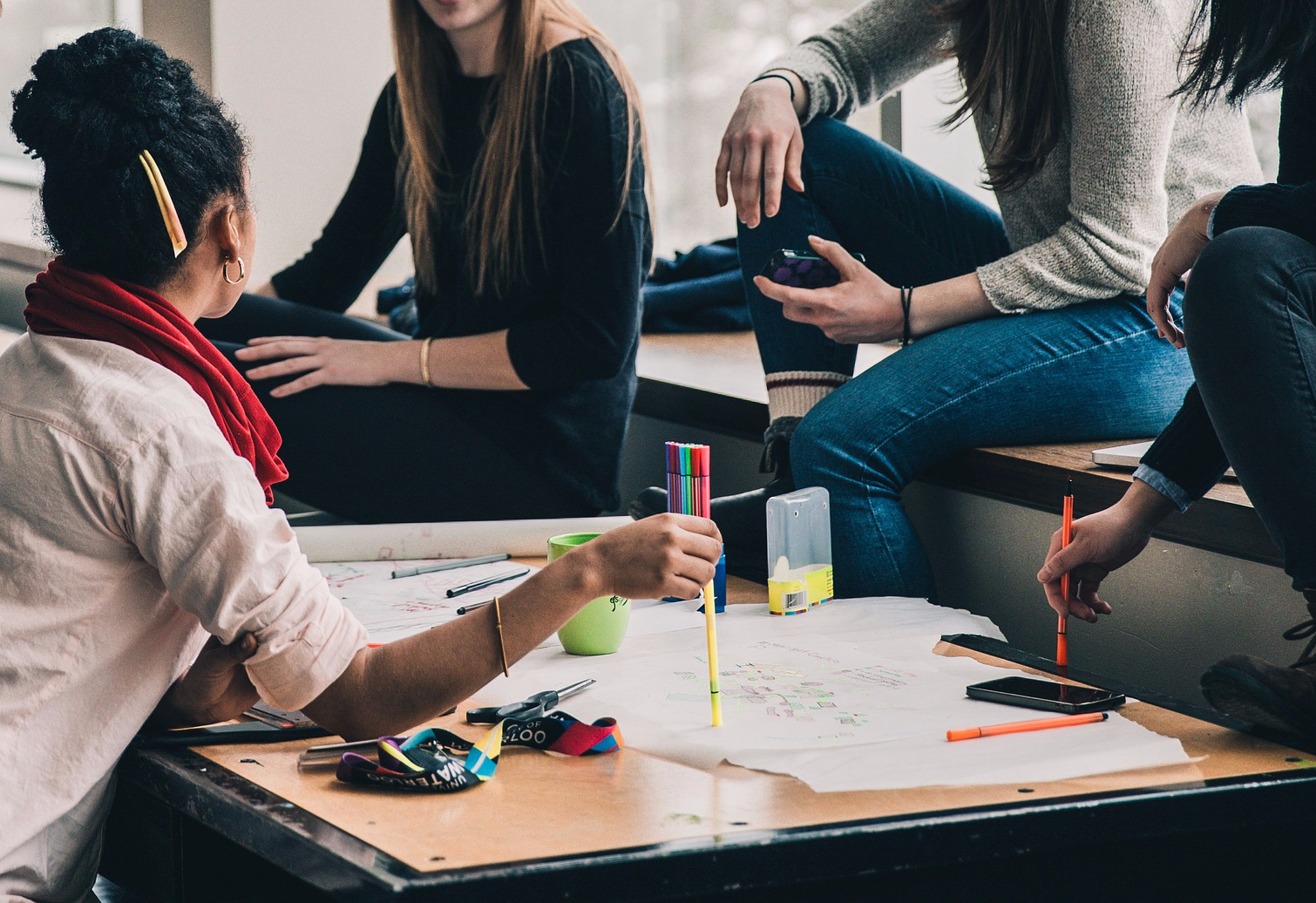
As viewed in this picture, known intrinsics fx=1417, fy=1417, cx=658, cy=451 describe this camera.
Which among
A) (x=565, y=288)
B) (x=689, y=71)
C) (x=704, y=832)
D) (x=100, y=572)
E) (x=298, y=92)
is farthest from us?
(x=689, y=71)

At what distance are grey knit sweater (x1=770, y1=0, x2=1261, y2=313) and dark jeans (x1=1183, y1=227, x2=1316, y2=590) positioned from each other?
0.41m

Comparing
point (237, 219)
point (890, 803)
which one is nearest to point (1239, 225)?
point (890, 803)

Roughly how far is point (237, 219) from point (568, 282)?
0.77m

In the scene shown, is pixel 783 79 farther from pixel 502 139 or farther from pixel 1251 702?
pixel 1251 702

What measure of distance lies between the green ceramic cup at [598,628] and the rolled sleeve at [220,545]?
11.8 inches

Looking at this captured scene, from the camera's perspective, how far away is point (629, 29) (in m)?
3.52

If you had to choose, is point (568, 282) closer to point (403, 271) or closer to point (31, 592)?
point (31, 592)

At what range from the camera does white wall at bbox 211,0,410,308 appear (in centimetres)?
274

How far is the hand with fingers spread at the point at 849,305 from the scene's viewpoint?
1.47m

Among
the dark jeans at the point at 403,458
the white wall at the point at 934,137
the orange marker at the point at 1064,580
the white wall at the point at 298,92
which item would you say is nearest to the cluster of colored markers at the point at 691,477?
the orange marker at the point at 1064,580

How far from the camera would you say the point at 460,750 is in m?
0.95

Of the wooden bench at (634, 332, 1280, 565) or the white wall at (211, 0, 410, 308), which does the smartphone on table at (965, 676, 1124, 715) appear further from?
the white wall at (211, 0, 410, 308)

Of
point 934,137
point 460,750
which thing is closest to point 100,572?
point 460,750

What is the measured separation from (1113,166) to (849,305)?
29 cm
